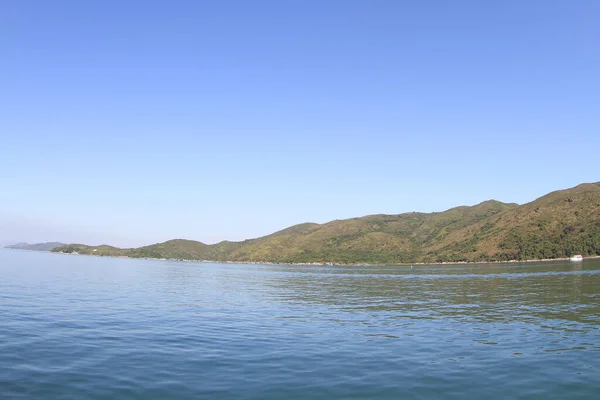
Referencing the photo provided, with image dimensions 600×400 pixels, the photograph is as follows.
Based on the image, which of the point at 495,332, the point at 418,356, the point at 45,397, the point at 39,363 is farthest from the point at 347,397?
the point at 495,332

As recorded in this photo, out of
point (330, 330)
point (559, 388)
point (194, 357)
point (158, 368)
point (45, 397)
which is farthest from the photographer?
point (330, 330)

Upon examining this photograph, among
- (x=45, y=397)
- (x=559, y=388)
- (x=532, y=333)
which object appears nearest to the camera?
(x=45, y=397)

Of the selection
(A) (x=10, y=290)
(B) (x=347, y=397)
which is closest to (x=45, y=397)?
(B) (x=347, y=397)

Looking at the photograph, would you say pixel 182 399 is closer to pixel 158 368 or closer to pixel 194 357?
pixel 158 368

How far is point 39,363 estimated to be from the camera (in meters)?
25.0

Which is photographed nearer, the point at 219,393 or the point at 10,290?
the point at 219,393

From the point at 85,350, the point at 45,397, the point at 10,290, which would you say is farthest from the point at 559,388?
the point at 10,290

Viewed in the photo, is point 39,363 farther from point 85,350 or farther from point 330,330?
point 330,330

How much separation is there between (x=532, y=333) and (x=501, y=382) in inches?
643

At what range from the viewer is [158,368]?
2456 centimetres

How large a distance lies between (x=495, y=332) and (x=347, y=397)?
22676 millimetres

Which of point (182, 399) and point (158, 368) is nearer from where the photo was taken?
point (182, 399)

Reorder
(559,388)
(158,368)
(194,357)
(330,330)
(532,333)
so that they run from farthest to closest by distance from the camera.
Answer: (330,330) → (532,333) → (194,357) → (158,368) → (559,388)

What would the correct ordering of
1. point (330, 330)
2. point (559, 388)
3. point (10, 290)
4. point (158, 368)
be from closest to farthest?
point (559, 388), point (158, 368), point (330, 330), point (10, 290)
